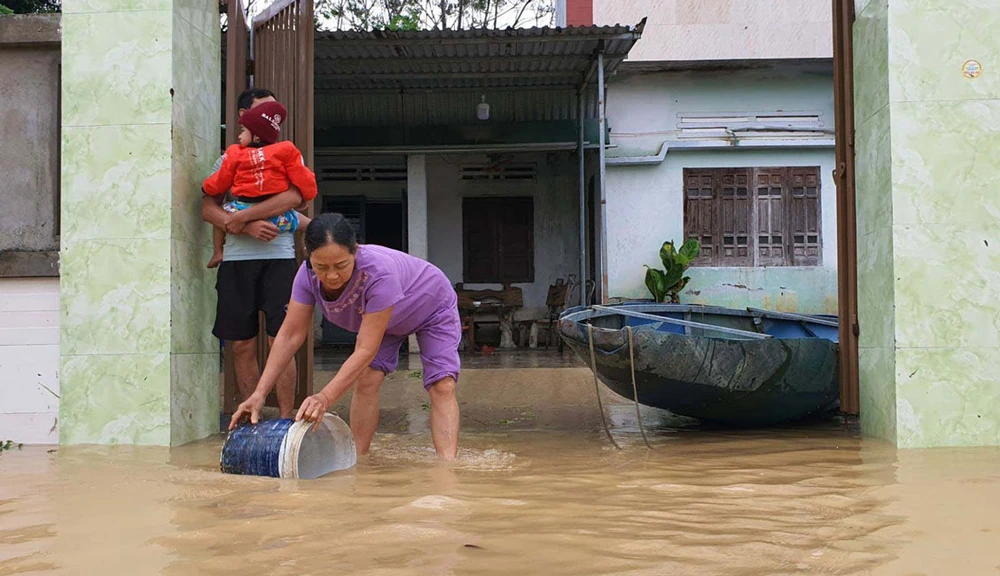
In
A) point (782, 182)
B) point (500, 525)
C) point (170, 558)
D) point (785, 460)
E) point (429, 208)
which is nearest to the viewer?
point (170, 558)

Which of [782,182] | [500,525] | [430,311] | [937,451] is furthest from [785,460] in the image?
[782,182]

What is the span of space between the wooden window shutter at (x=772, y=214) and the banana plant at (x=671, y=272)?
116 cm

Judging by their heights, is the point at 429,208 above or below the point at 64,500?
above

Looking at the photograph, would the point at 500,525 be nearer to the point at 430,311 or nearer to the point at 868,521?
the point at 868,521

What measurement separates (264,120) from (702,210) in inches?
368

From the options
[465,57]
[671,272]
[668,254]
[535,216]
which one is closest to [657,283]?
[671,272]

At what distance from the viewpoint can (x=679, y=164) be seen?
13.1m

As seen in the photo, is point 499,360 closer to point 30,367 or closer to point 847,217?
point 847,217

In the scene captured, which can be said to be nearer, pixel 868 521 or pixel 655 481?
pixel 868 521

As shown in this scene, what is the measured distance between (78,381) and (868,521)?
397 cm

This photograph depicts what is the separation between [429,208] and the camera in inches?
576

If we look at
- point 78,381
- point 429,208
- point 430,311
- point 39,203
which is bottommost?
point 78,381

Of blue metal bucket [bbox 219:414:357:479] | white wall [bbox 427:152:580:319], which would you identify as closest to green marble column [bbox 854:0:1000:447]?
blue metal bucket [bbox 219:414:357:479]

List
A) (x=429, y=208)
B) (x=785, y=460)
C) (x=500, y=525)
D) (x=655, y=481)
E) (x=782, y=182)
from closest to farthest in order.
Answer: (x=500, y=525) → (x=655, y=481) → (x=785, y=460) → (x=782, y=182) → (x=429, y=208)
